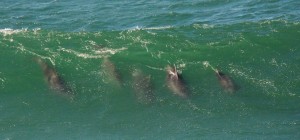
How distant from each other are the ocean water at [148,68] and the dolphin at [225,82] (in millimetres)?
255

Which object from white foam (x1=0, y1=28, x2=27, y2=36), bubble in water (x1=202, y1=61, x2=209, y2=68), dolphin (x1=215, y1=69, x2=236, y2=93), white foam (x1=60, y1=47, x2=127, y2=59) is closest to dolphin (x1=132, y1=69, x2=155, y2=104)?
white foam (x1=60, y1=47, x2=127, y2=59)

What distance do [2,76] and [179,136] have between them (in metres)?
11.3

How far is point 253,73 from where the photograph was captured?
2670 cm

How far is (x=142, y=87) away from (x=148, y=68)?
2252 millimetres

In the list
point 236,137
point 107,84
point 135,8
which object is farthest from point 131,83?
point 135,8

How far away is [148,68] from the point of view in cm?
2788

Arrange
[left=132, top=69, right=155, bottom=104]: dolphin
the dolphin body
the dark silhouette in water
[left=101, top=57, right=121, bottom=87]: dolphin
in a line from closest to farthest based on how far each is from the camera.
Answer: [left=132, top=69, right=155, bottom=104]: dolphin
the dark silhouette in water
the dolphin body
[left=101, top=57, right=121, bottom=87]: dolphin

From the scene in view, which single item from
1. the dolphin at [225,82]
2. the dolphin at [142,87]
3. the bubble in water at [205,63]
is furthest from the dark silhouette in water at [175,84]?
the dolphin at [225,82]

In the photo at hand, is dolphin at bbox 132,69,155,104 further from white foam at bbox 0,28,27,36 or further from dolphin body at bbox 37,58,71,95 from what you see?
white foam at bbox 0,28,27,36

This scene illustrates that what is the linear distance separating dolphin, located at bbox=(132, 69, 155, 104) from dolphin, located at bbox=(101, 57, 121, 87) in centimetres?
89

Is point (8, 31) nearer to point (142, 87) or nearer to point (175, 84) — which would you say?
point (142, 87)

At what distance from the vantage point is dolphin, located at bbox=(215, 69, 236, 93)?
25.3 metres

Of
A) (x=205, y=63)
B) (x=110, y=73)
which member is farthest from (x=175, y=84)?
(x=110, y=73)

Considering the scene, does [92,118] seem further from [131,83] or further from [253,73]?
[253,73]
